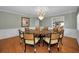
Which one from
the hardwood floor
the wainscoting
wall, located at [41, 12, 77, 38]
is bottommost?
the hardwood floor

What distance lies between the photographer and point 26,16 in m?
1.87

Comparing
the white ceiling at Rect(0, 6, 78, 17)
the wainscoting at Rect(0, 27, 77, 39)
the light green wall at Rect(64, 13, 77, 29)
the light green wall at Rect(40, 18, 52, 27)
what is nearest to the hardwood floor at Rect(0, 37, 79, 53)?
the wainscoting at Rect(0, 27, 77, 39)

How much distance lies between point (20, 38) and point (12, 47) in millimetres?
220

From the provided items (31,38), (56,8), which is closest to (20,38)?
(31,38)

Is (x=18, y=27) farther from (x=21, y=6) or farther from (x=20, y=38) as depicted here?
(x=21, y=6)

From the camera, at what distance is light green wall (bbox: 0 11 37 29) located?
183cm

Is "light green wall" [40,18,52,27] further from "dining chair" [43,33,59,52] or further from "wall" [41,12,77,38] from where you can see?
"dining chair" [43,33,59,52]

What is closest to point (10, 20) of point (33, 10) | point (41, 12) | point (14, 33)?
point (14, 33)

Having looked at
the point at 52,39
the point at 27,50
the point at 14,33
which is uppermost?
the point at 14,33

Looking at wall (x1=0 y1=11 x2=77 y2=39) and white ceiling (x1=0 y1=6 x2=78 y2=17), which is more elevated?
white ceiling (x1=0 y1=6 x2=78 y2=17)

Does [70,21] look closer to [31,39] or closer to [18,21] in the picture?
[31,39]

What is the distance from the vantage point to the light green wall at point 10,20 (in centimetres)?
183

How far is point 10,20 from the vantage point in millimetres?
1867

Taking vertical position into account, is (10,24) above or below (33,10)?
below
